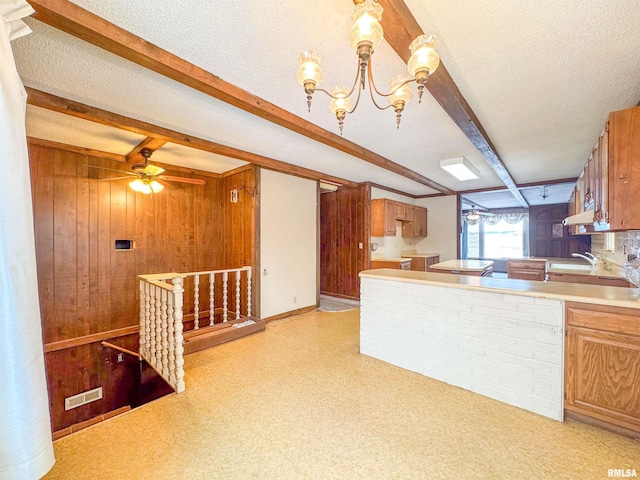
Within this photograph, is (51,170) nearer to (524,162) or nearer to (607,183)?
(607,183)

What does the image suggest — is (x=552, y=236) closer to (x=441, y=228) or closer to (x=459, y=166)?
(x=441, y=228)

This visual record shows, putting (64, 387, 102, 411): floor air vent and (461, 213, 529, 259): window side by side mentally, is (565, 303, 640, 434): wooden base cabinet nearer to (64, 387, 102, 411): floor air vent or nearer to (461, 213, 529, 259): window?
(64, 387, 102, 411): floor air vent

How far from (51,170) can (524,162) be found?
6366 mm

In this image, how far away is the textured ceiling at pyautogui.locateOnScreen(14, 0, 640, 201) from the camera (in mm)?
1370

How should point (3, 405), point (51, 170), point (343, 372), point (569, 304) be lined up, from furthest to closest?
1. point (51, 170)
2. point (343, 372)
3. point (569, 304)
4. point (3, 405)

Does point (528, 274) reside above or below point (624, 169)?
below

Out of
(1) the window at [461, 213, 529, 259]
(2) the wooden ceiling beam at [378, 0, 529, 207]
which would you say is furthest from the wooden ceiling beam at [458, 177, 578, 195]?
(1) the window at [461, 213, 529, 259]

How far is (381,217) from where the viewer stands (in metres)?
5.44

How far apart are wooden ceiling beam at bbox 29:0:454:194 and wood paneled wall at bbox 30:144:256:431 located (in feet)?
6.13

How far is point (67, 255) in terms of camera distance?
3.28m

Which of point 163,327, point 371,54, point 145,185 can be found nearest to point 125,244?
point 145,185

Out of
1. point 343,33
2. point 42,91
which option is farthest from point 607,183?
point 42,91

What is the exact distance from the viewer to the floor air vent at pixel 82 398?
3.25m

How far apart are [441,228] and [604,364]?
16.8 feet
